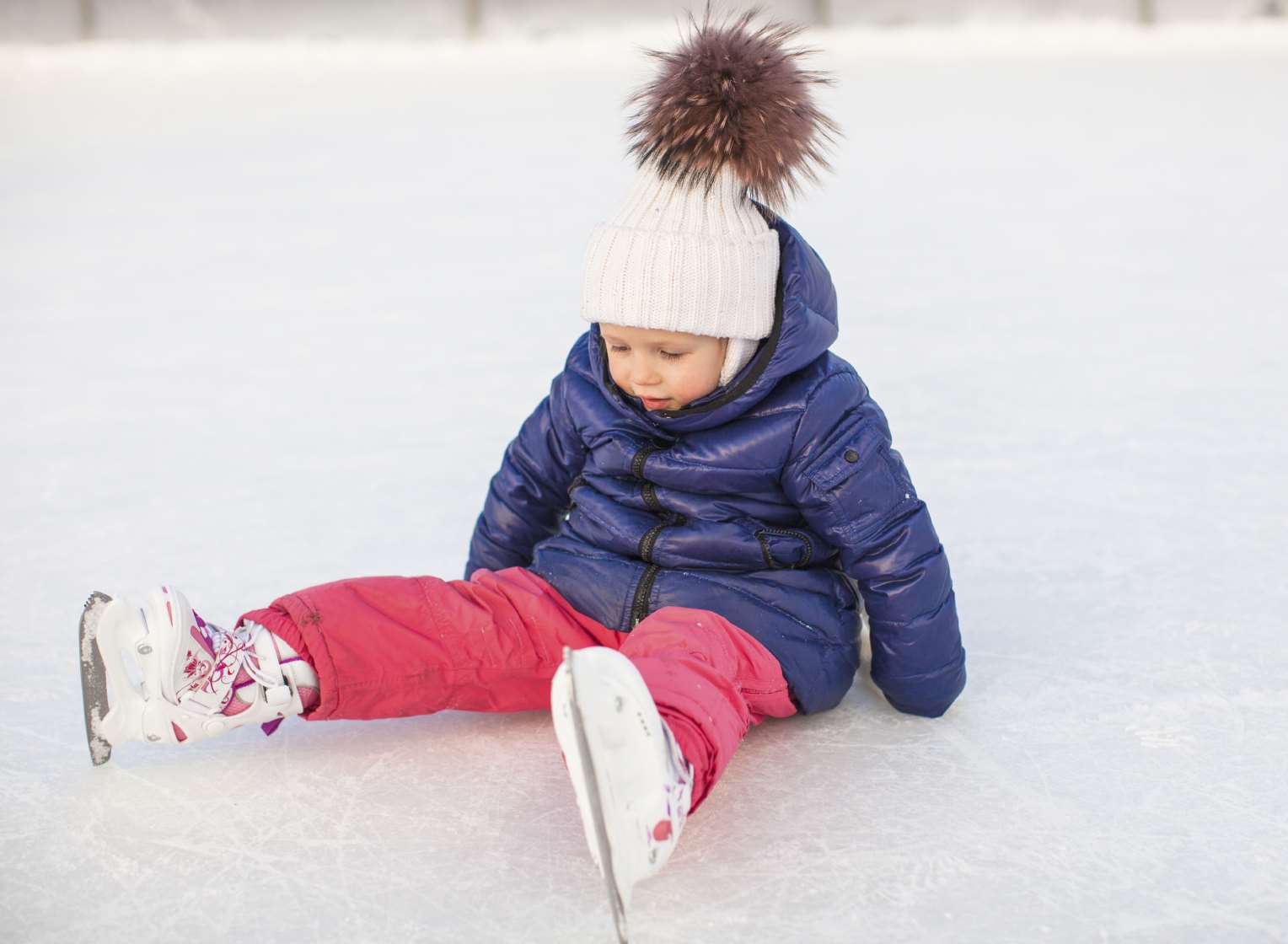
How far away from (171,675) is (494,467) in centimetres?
105

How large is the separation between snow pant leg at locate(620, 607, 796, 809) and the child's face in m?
0.22

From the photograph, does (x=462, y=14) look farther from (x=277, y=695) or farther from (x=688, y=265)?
(x=277, y=695)

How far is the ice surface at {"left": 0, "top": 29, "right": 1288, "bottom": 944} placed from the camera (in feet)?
4.05

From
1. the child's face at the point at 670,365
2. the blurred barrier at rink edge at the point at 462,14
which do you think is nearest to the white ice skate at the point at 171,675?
the child's face at the point at 670,365

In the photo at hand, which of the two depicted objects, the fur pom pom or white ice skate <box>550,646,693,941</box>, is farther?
the fur pom pom

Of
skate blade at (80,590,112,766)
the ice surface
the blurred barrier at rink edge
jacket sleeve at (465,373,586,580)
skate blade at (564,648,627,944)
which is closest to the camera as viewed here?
skate blade at (564,648,627,944)

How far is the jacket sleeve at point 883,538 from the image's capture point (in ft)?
4.78

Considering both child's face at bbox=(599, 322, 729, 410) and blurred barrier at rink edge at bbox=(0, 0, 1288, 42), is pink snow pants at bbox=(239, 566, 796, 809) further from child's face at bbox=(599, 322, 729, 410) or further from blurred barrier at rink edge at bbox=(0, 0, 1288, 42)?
blurred barrier at rink edge at bbox=(0, 0, 1288, 42)

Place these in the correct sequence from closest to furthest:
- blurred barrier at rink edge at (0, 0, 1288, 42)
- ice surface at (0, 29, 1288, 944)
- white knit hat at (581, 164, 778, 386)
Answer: ice surface at (0, 29, 1288, 944)
white knit hat at (581, 164, 778, 386)
blurred barrier at rink edge at (0, 0, 1288, 42)

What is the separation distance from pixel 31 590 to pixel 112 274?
2086 millimetres

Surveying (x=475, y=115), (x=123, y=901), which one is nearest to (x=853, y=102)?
(x=475, y=115)

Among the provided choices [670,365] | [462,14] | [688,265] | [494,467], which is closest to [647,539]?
[670,365]

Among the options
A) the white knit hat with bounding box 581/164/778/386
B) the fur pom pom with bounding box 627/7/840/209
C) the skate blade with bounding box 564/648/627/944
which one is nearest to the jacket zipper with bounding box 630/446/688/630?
the white knit hat with bounding box 581/164/778/386

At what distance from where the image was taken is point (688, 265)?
4.75ft
